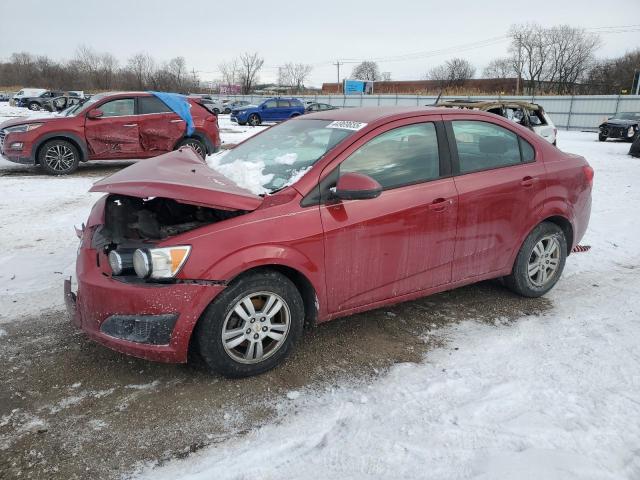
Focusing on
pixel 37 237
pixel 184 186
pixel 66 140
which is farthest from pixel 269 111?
pixel 184 186

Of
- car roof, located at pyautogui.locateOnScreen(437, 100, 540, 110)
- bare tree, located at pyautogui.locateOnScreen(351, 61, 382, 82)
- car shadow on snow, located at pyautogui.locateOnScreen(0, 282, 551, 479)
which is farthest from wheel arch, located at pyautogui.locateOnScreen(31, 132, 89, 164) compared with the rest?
bare tree, located at pyautogui.locateOnScreen(351, 61, 382, 82)

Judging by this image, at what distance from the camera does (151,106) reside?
10.4m

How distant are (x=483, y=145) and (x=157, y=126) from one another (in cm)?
808

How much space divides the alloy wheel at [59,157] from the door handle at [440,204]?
858 centimetres

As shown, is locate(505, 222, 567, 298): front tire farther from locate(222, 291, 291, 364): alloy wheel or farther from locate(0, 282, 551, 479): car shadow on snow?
locate(222, 291, 291, 364): alloy wheel

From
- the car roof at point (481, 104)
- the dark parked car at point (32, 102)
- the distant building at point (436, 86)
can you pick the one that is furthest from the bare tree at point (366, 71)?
the car roof at point (481, 104)

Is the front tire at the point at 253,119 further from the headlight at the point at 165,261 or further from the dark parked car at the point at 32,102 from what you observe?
the headlight at the point at 165,261

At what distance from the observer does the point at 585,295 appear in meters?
4.42

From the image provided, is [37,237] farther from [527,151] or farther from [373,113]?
[527,151]

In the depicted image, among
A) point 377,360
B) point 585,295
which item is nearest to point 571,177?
point 585,295

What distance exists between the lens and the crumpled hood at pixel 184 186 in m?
2.85

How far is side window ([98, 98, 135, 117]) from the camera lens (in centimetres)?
995

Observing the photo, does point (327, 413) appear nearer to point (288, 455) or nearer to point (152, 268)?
point (288, 455)

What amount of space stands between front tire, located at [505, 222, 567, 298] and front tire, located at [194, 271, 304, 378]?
2.10m
